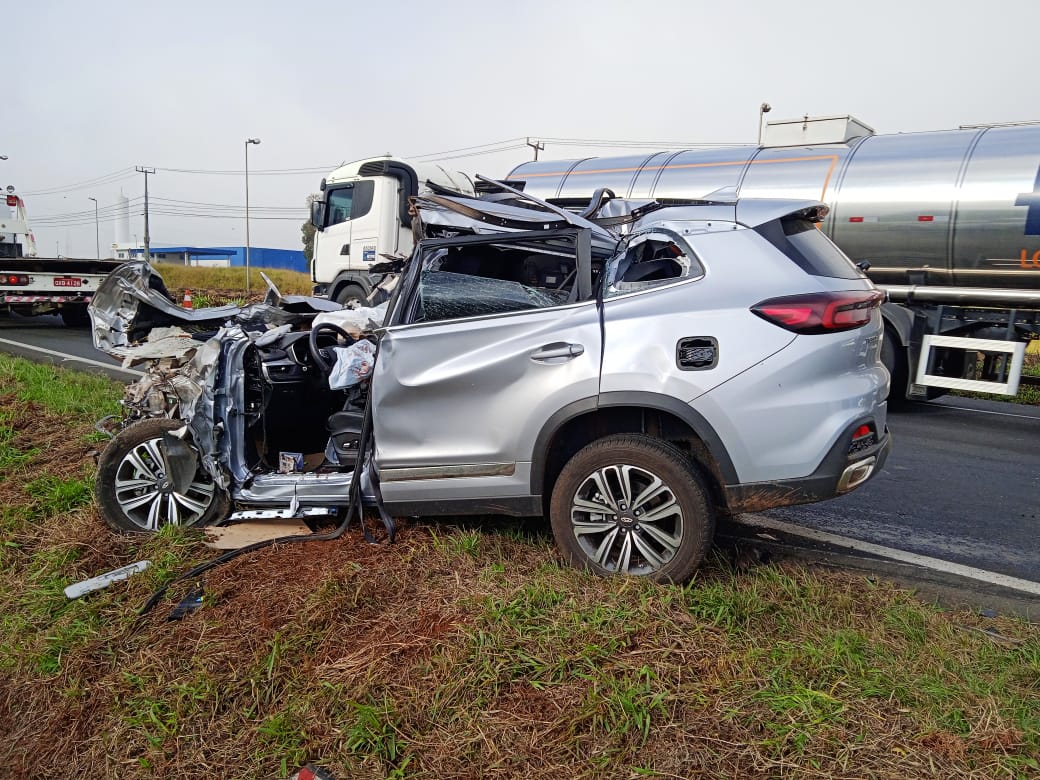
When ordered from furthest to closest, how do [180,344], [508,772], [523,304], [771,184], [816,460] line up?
1. [771,184]
2. [180,344]
3. [523,304]
4. [816,460]
5. [508,772]

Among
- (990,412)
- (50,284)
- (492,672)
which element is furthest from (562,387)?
(50,284)

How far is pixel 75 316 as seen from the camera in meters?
14.9

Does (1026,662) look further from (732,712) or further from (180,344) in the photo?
(180,344)

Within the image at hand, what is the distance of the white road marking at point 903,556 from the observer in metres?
3.88

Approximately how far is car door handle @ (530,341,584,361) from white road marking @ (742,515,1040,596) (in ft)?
5.99

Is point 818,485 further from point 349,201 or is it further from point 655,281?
point 349,201

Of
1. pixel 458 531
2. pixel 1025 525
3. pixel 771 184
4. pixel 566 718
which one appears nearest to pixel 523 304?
pixel 458 531

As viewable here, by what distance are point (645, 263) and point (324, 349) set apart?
2111mm

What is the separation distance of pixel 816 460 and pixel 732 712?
119 centimetres

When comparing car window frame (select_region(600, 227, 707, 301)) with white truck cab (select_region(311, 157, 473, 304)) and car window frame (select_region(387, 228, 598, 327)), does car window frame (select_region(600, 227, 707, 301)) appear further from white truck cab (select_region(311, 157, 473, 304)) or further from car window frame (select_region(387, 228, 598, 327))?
white truck cab (select_region(311, 157, 473, 304))

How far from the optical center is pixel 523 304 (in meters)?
3.85

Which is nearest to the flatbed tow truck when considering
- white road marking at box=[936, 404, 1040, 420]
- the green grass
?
white road marking at box=[936, 404, 1040, 420]

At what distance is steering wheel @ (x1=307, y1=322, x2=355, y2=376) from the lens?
176 inches

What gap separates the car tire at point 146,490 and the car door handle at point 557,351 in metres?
1.97
